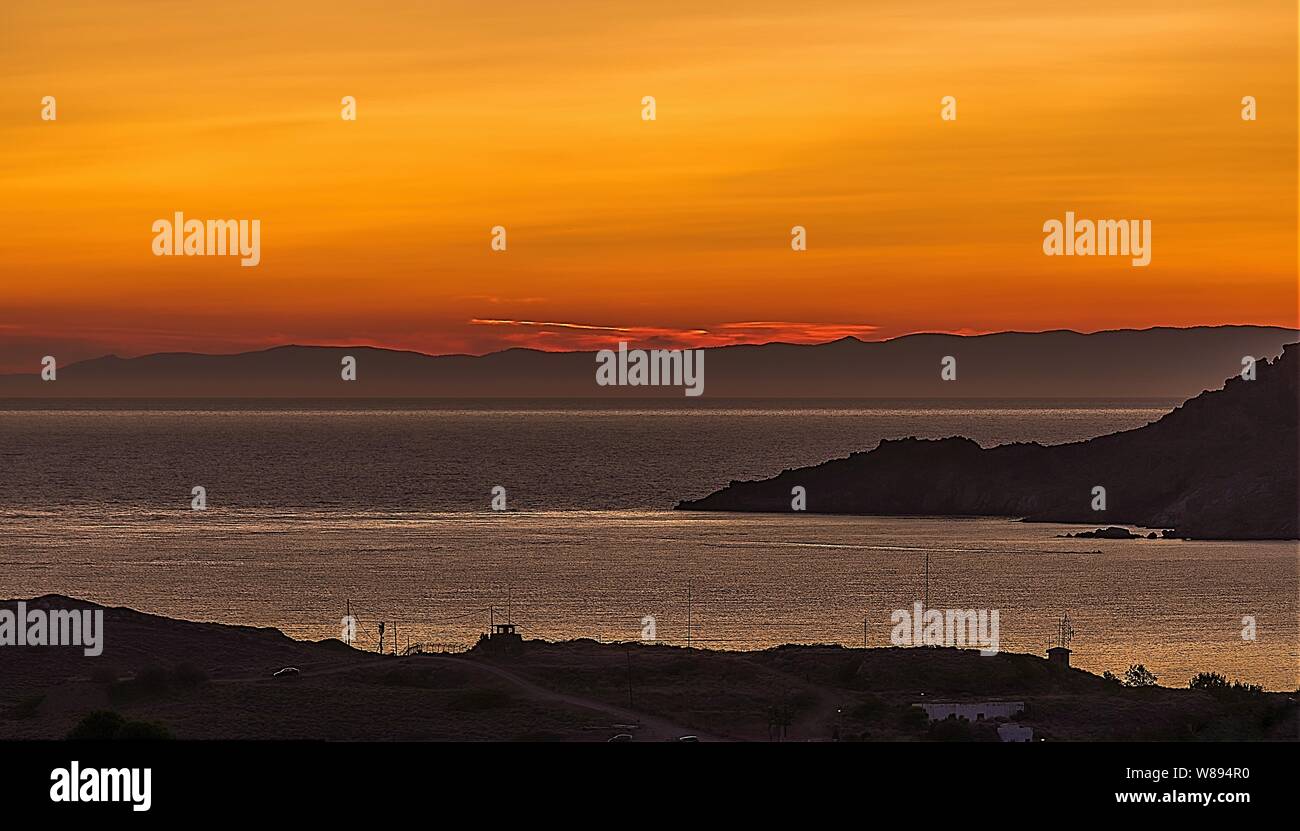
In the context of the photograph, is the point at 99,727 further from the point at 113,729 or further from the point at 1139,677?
the point at 1139,677

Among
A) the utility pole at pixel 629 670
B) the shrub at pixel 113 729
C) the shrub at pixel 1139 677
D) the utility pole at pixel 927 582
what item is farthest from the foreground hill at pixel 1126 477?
the shrub at pixel 113 729

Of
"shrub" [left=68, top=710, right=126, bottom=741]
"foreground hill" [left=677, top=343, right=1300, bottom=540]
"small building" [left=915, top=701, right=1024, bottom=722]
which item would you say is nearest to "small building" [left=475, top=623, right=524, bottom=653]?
"small building" [left=915, top=701, right=1024, bottom=722]

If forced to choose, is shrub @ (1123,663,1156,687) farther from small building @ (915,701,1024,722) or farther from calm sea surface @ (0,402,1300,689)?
small building @ (915,701,1024,722)

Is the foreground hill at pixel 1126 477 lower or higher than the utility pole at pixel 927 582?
higher

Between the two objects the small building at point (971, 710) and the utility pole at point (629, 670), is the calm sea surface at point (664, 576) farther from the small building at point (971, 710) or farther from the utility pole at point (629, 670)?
the small building at point (971, 710)

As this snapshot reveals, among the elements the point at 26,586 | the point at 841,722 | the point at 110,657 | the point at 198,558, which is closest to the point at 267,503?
the point at 198,558

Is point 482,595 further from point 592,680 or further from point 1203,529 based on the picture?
point 1203,529
